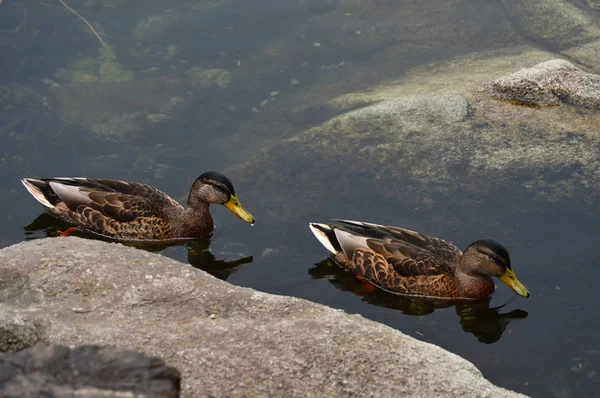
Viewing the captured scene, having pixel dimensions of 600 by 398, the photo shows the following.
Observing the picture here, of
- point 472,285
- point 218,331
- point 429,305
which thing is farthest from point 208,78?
point 218,331

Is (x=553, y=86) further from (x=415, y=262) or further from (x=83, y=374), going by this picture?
(x=83, y=374)

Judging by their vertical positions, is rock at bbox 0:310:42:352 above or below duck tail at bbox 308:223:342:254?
above

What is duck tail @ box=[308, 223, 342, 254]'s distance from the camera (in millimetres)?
7562

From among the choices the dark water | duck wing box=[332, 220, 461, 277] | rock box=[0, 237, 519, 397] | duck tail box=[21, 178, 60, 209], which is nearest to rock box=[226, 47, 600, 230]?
the dark water

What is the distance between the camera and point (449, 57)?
461 inches

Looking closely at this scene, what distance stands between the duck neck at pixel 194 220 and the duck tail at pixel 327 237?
4.43 feet

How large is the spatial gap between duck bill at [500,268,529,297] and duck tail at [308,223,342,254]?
64.7 inches

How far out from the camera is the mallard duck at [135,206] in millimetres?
8195

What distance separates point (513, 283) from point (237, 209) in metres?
2.99

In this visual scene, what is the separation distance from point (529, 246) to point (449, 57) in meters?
4.99

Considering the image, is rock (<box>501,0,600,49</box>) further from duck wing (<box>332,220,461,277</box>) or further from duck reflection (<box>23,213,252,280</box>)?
duck reflection (<box>23,213,252,280</box>)

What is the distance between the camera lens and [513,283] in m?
6.96

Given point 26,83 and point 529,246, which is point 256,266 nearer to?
point 529,246

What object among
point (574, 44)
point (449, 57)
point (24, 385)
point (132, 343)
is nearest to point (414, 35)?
point (449, 57)
